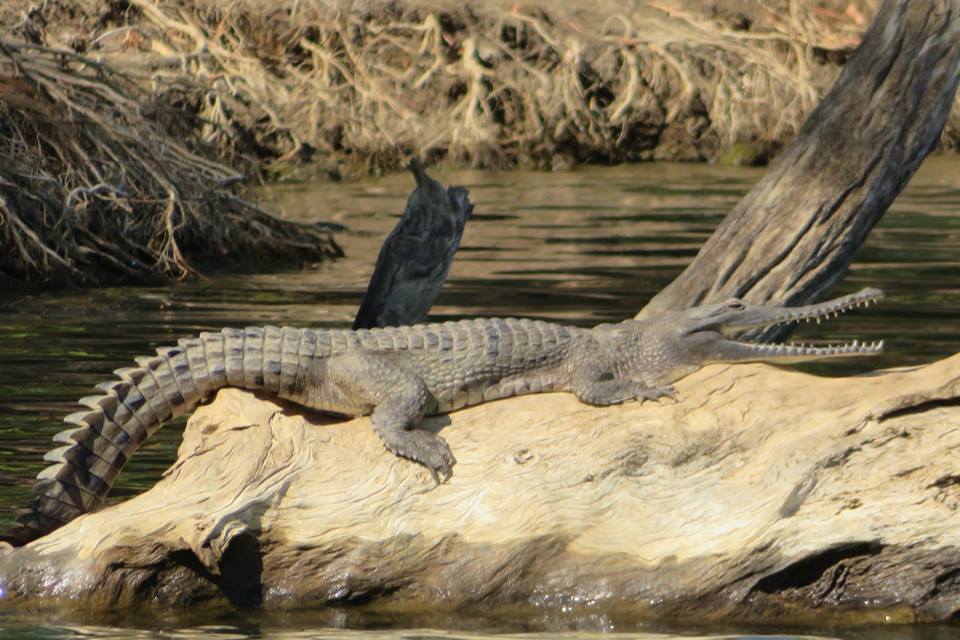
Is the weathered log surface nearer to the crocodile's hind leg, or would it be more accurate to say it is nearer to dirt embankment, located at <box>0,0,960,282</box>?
the crocodile's hind leg

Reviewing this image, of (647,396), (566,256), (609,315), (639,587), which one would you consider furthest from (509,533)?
(566,256)

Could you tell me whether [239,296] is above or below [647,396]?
below

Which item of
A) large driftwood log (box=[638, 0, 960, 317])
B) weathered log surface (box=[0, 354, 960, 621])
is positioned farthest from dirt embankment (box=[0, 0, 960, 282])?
weathered log surface (box=[0, 354, 960, 621])

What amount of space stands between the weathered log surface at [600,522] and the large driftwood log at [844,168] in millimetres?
1693

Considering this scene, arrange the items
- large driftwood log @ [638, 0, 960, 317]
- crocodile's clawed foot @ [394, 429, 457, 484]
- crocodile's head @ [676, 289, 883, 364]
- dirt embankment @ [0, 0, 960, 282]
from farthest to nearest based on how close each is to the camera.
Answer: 1. dirt embankment @ [0, 0, 960, 282]
2. large driftwood log @ [638, 0, 960, 317]
3. crocodile's head @ [676, 289, 883, 364]
4. crocodile's clawed foot @ [394, 429, 457, 484]

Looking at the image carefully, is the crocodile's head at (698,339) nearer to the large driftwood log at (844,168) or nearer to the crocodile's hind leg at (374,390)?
the crocodile's hind leg at (374,390)

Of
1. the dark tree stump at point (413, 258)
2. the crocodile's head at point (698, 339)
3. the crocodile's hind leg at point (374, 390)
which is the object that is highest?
the crocodile's head at point (698, 339)

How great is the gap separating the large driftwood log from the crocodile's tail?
2158 millimetres

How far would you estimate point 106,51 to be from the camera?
18438mm

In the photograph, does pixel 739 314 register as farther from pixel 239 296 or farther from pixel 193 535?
pixel 239 296

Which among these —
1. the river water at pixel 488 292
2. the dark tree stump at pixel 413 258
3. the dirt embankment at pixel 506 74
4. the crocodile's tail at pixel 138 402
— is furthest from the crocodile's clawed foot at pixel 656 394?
the dirt embankment at pixel 506 74

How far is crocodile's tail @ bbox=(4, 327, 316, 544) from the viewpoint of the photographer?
5.32 meters

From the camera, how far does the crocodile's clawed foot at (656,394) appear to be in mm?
5484

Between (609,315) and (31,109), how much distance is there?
14.7ft
